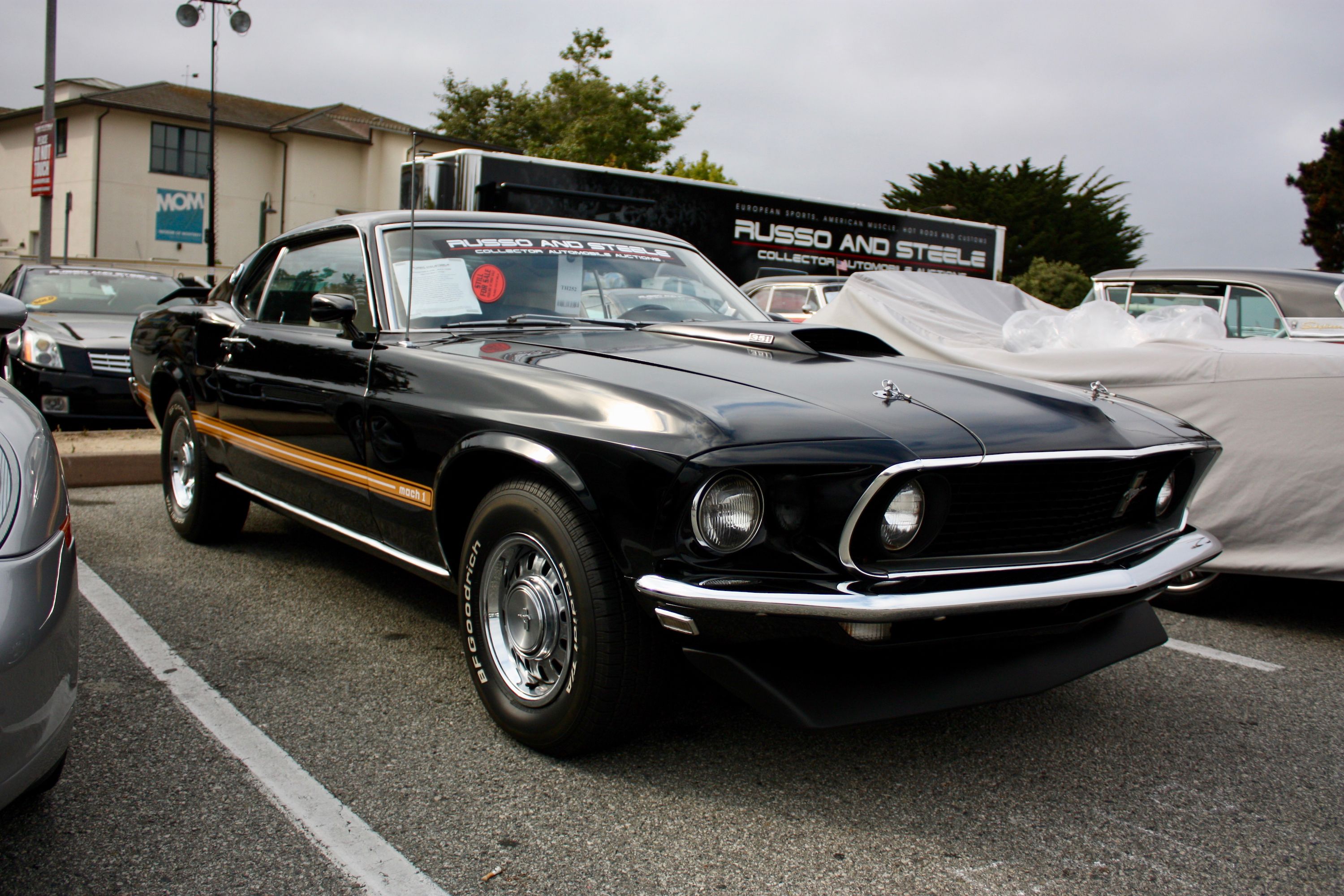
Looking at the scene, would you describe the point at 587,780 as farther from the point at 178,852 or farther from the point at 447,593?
the point at 447,593

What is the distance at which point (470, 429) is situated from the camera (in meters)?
2.80

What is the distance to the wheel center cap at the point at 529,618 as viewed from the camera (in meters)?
2.63

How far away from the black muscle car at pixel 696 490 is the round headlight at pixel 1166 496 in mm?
11

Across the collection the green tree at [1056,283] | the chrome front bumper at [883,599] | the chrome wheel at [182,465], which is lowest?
the chrome wheel at [182,465]

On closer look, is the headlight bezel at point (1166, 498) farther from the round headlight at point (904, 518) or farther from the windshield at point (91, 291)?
the windshield at point (91, 291)

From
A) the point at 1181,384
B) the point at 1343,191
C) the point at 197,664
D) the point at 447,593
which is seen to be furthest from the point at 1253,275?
the point at 1343,191

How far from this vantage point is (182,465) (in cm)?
498

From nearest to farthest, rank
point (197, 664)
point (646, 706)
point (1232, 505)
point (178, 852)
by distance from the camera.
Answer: point (178, 852), point (646, 706), point (197, 664), point (1232, 505)

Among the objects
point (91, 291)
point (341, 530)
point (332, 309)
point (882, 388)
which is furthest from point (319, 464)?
point (91, 291)

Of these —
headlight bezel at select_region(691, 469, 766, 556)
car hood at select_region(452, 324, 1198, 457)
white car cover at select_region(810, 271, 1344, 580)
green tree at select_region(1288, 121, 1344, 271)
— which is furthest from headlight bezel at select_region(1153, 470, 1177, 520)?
green tree at select_region(1288, 121, 1344, 271)

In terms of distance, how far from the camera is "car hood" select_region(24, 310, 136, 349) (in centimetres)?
782

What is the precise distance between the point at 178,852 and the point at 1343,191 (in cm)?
3610

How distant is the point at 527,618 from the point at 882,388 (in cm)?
110

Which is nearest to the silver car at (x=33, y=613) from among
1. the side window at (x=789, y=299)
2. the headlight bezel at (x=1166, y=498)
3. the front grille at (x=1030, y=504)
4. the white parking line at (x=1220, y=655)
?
the front grille at (x=1030, y=504)
